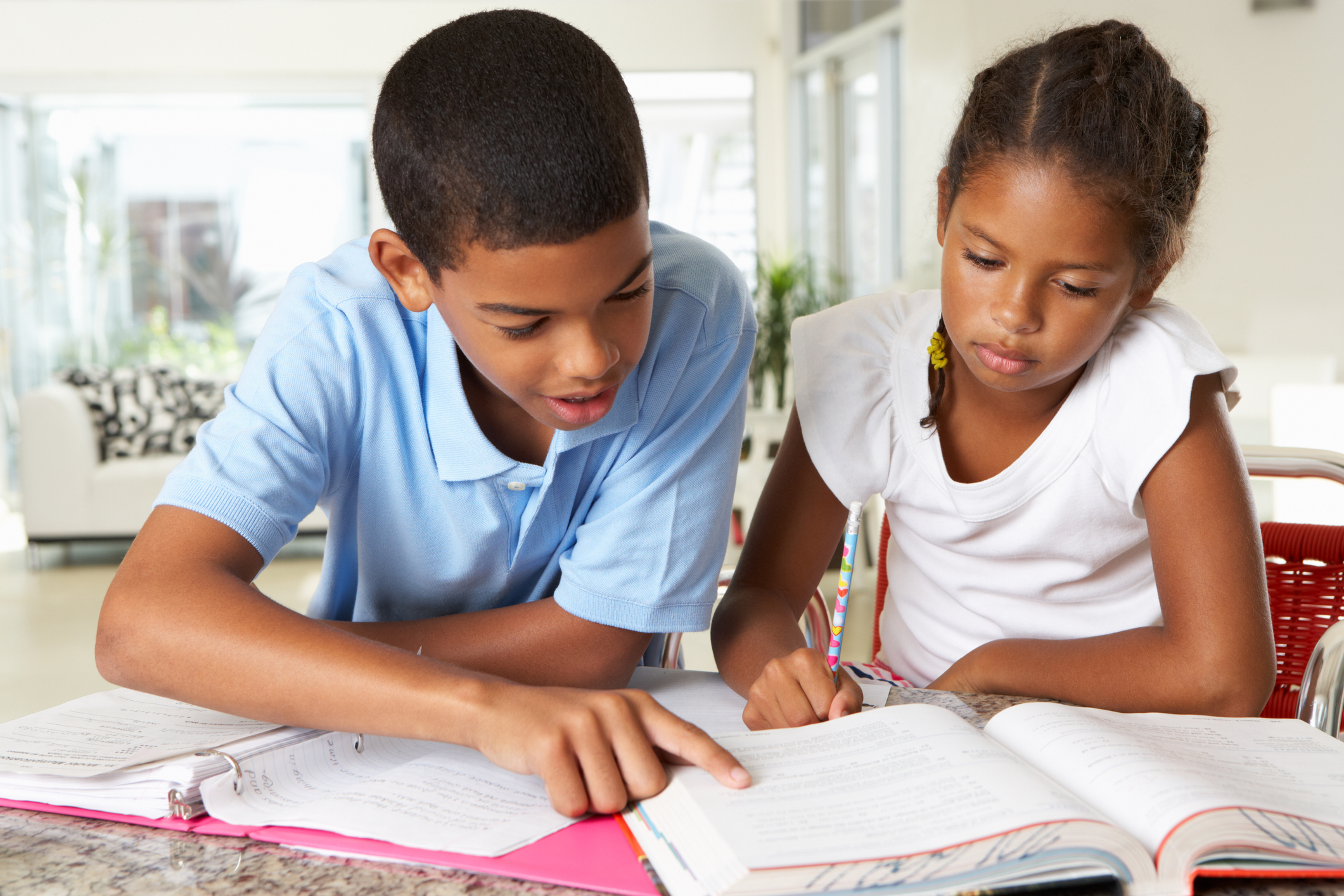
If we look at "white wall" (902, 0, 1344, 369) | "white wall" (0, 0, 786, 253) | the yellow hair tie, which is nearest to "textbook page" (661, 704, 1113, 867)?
the yellow hair tie

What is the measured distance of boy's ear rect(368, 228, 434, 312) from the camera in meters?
0.88

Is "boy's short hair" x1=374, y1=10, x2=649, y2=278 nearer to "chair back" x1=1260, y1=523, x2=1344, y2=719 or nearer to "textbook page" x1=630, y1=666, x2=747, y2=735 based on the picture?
"textbook page" x1=630, y1=666, x2=747, y2=735

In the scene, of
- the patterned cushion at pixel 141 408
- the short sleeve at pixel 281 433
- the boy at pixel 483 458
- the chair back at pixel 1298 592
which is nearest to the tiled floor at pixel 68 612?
the patterned cushion at pixel 141 408

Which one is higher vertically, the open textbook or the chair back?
the open textbook

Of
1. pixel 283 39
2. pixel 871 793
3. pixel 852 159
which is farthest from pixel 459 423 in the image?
pixel 283 39

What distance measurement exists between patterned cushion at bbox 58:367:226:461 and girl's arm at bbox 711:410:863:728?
4.37 m

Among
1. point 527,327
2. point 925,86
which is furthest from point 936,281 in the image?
point 527,327

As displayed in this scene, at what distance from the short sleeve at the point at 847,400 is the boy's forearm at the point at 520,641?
1.07ft

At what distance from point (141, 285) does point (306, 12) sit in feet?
6.54

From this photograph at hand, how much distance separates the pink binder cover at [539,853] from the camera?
0.55m

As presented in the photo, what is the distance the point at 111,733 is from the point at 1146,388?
0.91m

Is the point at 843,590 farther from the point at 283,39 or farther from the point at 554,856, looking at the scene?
the point at 283,39

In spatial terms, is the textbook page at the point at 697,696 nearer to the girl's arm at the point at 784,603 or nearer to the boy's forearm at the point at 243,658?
the girl's arm at the point at 784,603

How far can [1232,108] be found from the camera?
4074 millimetres
